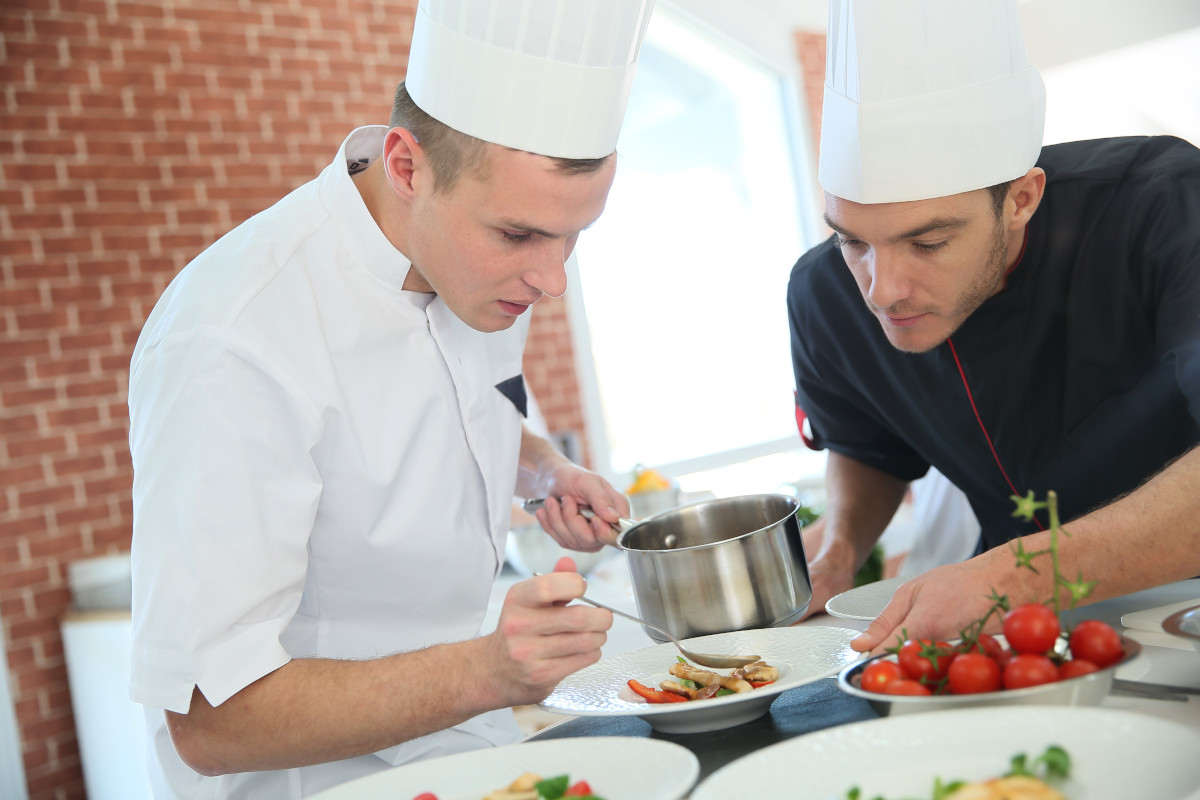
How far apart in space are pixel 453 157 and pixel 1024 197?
88cm

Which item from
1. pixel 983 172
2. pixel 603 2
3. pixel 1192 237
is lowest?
pixel 1192 237

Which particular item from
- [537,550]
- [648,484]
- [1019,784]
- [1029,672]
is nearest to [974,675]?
[1029,672]

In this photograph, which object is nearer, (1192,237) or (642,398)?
(1192,237)

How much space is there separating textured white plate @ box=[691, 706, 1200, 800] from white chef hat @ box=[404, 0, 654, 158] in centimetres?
85

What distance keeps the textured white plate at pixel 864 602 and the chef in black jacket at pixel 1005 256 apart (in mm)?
153

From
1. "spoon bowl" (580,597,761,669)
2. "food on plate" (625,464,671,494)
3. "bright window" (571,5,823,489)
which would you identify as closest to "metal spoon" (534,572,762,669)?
"spoon bowl" (580,597,761,669)

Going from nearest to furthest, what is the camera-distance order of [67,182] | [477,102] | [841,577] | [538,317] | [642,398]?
[477,102], [841,577], [67,182], [538,317], [642,398]

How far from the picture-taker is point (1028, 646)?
0.84 meters

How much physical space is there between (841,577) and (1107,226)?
2.32 ft

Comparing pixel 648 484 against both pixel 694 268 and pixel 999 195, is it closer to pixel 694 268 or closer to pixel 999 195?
pixel 999 195

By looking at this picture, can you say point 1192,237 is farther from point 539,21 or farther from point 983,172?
point 539,21

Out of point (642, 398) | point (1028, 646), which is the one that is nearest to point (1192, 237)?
point (1028, 646)

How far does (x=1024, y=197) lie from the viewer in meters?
1.57

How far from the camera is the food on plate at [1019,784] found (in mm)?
674
